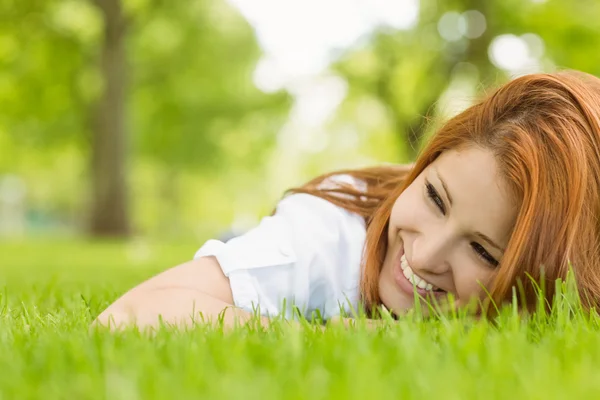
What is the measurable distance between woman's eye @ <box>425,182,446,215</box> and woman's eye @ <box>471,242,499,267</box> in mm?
151

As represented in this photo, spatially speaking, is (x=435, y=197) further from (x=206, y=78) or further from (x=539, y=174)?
(x=206, y=78)

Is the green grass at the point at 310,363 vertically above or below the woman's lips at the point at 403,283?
above

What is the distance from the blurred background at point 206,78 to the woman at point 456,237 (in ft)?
31.7

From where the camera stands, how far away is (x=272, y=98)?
21.4m

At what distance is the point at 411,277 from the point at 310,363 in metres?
1.06

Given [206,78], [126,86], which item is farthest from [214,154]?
[126,86]

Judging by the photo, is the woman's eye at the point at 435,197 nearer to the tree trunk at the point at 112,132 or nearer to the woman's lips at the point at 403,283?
the woman's lips at the point at 403,283

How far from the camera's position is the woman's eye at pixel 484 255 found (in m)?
2.24

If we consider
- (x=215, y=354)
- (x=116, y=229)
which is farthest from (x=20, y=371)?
(x=116, y=229)

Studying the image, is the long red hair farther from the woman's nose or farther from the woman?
the woman's nose

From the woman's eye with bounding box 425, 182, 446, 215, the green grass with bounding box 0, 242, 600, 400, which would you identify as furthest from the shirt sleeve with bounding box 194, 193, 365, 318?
the green grass with bounding box 0, 242, 600, 400

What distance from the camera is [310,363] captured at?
4.41 feet

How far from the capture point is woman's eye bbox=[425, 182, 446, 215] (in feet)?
7.63

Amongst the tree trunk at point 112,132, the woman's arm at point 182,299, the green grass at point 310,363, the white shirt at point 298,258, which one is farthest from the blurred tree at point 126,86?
the green grass at point 310,363
